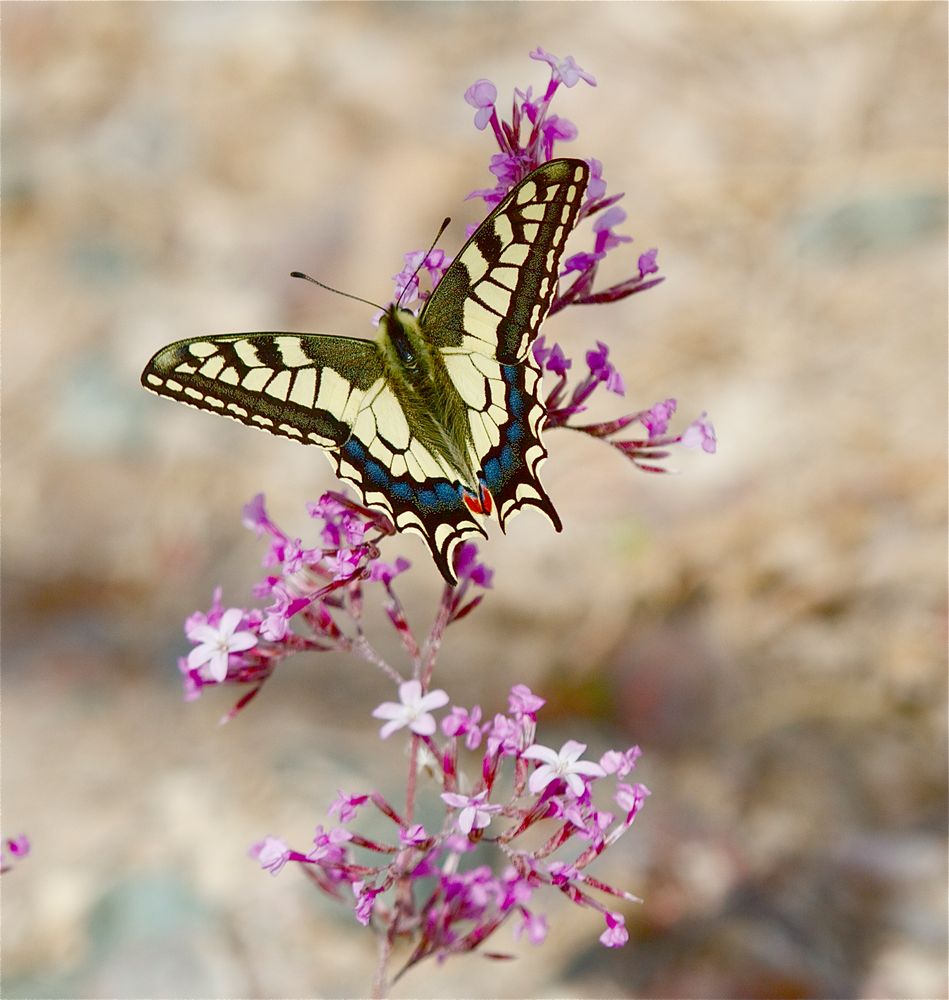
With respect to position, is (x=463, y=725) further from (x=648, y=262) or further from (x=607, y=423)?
(x=648, y=262)

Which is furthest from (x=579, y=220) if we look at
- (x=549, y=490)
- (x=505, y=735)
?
(x=549, y=490)

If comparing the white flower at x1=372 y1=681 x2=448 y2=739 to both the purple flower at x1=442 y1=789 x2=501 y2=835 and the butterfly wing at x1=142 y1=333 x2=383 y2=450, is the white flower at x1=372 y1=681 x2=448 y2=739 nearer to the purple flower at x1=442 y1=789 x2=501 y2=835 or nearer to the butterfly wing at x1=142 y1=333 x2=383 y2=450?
the purple flower at x1=442 y1=789 x2=501 y2=835

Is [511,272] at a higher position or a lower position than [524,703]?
higher

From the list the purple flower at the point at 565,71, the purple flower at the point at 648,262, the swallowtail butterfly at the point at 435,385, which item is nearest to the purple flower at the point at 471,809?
the swallowtail butterfly at the point at 435,385

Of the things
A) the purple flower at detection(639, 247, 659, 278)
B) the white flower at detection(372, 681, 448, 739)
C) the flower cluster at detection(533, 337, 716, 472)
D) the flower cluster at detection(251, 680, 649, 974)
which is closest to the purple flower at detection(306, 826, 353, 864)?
the flower cluster at detection(251, 680, 649, 974)

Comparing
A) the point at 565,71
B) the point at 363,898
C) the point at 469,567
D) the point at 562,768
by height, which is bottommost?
the point at 363,898

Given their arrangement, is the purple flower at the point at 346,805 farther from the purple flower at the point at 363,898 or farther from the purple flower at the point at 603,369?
the purple flower at the point at 603,369
